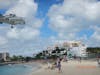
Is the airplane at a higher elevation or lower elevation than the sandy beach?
higher

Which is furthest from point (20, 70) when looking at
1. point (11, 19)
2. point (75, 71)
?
point (11, 19)

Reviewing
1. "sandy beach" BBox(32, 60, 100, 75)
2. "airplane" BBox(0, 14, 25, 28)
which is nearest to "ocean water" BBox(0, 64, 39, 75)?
"sandy beach" BBox(32, 60, 100, 75)

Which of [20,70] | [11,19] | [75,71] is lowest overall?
[20,70]

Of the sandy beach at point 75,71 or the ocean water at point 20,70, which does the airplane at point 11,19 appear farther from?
the ocean water at point 20,70

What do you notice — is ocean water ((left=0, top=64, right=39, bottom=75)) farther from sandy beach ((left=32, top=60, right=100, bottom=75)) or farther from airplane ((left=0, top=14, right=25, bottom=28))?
airplane ((left=0, top=14, right=25, bottom=28))

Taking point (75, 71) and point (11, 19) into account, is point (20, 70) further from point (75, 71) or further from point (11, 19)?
point (11, 19)

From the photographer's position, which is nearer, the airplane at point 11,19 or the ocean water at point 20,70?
the airplane at point 11,19

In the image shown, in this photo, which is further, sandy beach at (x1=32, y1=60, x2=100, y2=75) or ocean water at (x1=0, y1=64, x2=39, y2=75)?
ocean water at (x1=0, y1=64, x2=39, y2=75)

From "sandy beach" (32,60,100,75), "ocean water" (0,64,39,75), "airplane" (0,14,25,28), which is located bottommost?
"ocean water" (0,64,39,75)

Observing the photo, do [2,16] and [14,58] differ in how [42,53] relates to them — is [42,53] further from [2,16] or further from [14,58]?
[14,58]

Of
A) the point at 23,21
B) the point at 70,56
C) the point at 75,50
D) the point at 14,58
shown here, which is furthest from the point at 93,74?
the point at 14,58

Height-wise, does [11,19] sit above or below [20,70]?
above

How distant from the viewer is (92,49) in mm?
127500

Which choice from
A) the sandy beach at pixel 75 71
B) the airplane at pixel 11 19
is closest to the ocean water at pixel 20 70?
the sandy beach at pixel 75 71
